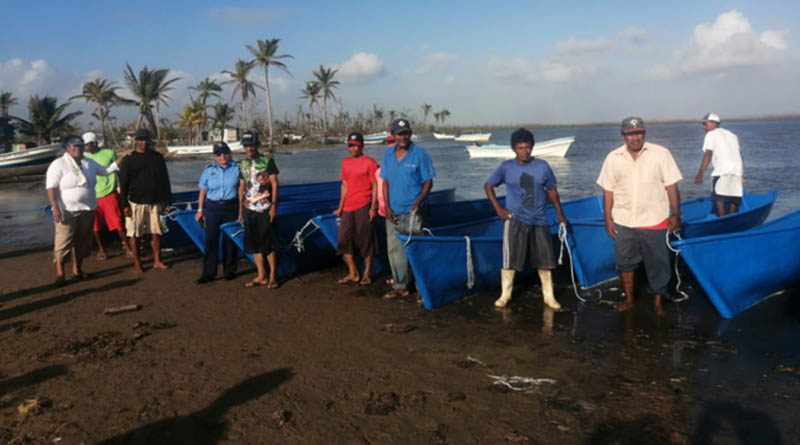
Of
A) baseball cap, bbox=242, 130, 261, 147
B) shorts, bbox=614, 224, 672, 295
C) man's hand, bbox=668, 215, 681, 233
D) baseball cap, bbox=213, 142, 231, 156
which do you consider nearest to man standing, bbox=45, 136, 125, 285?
baseball cap, bbox=213, 142, 231, 156

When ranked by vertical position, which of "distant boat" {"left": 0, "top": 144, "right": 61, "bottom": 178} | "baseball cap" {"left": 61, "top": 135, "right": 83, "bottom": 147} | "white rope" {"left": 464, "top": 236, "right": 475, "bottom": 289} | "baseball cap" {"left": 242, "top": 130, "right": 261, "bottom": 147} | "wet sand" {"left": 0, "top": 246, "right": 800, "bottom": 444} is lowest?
"wet sand" {"left": 0, "top": 246, "right": 800, "bottom": 444}

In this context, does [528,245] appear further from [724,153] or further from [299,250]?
A: [724,153]

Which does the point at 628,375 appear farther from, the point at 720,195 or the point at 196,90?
the point at 196,90

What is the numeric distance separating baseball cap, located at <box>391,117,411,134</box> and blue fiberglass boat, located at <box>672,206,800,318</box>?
101 inches

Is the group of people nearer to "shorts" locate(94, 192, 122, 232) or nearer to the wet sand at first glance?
"shorts" locate(94, 192, 122, 232)

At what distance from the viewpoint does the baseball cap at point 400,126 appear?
5.34 meters

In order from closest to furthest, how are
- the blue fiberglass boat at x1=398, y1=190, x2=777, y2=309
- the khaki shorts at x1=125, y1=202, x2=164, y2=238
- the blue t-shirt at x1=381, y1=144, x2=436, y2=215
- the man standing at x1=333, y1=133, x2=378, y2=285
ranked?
the blue fiberglass boat at x1=398, y1=190, x2=777, y2=309, the blue t-shirt at x1=381, y1=144, x2=436, y2=215, the man standing at x1=333, y1=133, x2=378, y2=285, the khaki shorts at x1=125, y1=202, x2=164, y2=238

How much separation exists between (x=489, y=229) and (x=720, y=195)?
348 centimetres

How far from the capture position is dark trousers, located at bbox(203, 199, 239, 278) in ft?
20.6

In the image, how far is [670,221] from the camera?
189 inches

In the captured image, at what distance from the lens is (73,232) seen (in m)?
6.33

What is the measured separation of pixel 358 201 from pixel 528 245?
5.95 ft

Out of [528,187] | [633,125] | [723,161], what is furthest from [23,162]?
[633,125]

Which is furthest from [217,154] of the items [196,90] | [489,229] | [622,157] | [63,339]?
[196,90]
